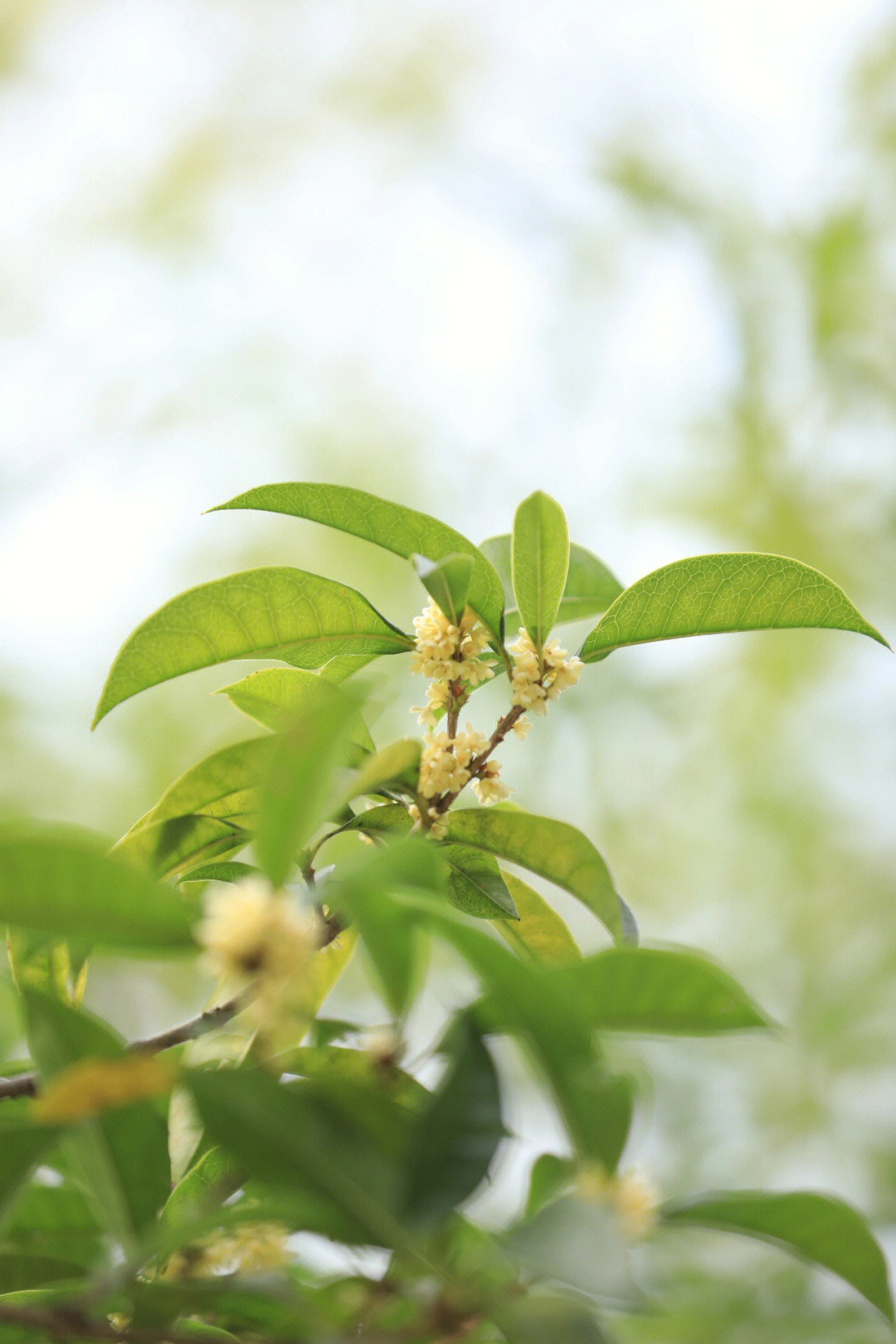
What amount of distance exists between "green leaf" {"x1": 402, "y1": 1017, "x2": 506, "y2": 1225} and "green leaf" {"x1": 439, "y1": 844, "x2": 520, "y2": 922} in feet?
0.60

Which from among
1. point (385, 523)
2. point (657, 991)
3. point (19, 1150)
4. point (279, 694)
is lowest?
point (19, 1150)

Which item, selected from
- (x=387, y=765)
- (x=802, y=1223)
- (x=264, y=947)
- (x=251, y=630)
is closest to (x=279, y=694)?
(x=251, y=630)

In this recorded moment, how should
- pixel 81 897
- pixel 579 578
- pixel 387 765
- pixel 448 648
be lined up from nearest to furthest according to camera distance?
pixel 81 897 < pixel 387 765 < pixel 448 648 < pixel 579 578

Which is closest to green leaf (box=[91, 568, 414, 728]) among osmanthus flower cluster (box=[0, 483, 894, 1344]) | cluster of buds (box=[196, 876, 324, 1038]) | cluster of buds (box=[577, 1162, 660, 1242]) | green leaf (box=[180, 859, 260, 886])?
osmanthus flower cluster (box=[0, 483, 894, 1344])

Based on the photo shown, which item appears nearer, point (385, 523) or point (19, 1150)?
point (19, 1150)

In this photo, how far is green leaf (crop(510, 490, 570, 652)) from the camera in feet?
2.05

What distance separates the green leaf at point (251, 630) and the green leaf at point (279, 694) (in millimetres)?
18

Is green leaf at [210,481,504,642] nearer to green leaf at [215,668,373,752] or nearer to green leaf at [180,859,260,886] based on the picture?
green leaf at [215,668,373,752]

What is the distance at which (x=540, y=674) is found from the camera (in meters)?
0.62

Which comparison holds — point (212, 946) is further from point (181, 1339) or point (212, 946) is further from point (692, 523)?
point (692, 523)

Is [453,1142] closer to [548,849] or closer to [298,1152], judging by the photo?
[298,1152]

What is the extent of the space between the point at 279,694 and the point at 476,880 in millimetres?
155

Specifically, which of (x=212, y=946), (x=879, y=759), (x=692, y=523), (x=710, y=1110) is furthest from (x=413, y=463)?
(x=212, y=946)

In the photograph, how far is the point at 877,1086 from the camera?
4023 mm
